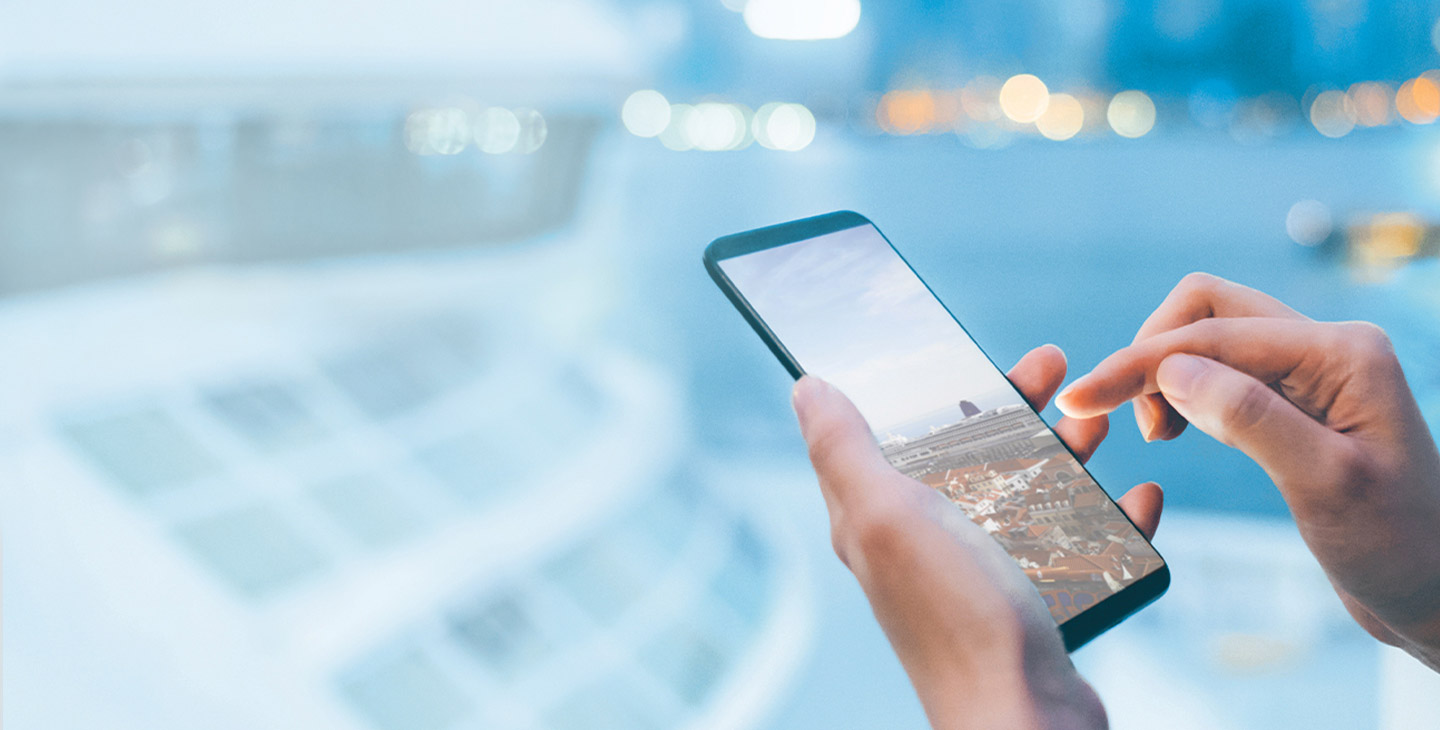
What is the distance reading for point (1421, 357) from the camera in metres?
0.67

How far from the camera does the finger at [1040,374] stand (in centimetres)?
40

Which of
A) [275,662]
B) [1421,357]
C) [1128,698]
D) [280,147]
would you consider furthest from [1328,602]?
[280,147]

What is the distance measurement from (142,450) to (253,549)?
186mm

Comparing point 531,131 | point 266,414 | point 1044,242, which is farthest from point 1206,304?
point 1044,242

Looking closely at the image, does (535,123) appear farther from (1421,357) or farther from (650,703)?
(1421,357)

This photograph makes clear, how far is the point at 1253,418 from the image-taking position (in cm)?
35

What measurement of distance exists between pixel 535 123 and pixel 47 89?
37.1 inches

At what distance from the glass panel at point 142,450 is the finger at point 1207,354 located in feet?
3.36

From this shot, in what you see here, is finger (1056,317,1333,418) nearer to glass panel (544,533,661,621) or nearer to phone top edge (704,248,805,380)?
phone top edge (704,248,805,380)

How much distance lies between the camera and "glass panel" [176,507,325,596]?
973mm

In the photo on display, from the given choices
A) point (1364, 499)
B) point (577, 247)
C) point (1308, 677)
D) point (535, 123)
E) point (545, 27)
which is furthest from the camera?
point (577, 247)

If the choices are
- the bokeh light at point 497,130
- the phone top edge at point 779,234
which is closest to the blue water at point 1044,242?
the phone top edge at point 779,234

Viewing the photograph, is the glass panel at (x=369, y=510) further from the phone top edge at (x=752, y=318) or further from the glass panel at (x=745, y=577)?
the phone top edge at (x=752, y=318)

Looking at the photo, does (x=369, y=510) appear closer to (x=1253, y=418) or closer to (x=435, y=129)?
(x=435, y=129)
